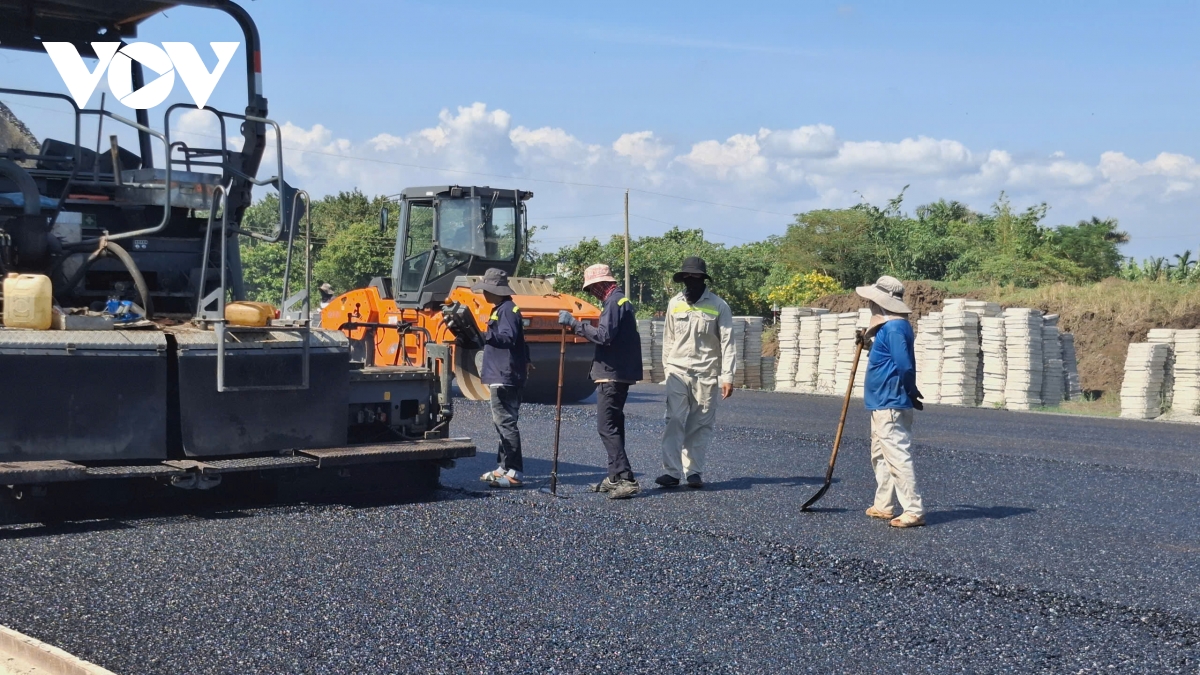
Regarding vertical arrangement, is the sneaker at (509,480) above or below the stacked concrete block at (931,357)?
below

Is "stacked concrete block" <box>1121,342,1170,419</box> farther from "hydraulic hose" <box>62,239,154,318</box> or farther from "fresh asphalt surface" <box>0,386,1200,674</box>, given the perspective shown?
"hydraulic hose" <box>62,239,154,318</box>

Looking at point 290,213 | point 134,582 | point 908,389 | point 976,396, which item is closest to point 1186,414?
point 976,396

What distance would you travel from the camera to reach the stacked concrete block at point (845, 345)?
20.1m

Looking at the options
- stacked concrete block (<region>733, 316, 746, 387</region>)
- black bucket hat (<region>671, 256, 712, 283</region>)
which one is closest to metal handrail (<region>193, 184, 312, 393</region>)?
black bucket hat (<region>671, 256, 712, 283</region>)

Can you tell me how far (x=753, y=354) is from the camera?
22.3 metres

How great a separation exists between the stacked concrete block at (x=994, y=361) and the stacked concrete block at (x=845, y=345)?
235 cm

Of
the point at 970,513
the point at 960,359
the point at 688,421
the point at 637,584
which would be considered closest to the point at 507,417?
the point at 688,421

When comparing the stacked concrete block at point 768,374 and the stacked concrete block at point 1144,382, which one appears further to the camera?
the stacked concrete block at point 768,374

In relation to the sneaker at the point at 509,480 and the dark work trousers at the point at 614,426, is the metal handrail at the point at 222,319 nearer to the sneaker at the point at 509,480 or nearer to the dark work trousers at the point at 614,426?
the sneaker at the point at 509,480

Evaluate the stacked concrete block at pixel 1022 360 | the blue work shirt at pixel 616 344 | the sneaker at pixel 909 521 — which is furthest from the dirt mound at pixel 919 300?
the sneaker at pixel 909 521

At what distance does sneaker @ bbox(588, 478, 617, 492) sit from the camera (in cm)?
849

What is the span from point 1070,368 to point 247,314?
51.3ft

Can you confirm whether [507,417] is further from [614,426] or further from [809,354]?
[809,354]

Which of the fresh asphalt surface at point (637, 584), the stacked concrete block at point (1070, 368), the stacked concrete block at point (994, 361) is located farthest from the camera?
the stacked concrete block at point (1070, 368)
